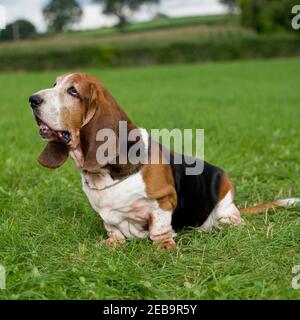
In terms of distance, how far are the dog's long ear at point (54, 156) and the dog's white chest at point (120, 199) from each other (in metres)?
0.24

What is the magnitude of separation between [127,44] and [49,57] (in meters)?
6.25

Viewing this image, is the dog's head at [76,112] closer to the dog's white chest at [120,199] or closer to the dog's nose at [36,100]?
the dog's nose at [36,100]

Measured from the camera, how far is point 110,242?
4637 mm

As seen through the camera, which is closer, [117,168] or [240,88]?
[117,168]

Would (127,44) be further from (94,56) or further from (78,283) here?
(78,283)

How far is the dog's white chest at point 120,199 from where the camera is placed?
443 cm

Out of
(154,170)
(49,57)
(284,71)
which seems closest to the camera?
(154,170)

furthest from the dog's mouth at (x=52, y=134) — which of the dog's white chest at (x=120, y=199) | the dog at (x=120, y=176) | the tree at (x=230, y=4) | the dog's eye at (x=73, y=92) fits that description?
the tree at (x=230, y=4)

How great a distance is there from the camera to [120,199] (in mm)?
4453

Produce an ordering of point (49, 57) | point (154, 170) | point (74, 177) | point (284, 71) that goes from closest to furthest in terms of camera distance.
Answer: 1. point (154, 170)
2. point (74, 177)
3. point (284, 71)
4. point (49, 57)

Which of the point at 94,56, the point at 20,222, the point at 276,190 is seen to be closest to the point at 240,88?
the point at 276,190

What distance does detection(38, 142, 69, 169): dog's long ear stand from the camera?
4.47m

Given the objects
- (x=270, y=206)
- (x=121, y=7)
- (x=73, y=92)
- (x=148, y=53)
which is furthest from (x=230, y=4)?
(x=73, y=92)

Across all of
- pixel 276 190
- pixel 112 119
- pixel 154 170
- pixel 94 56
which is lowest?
pixel 94 56
